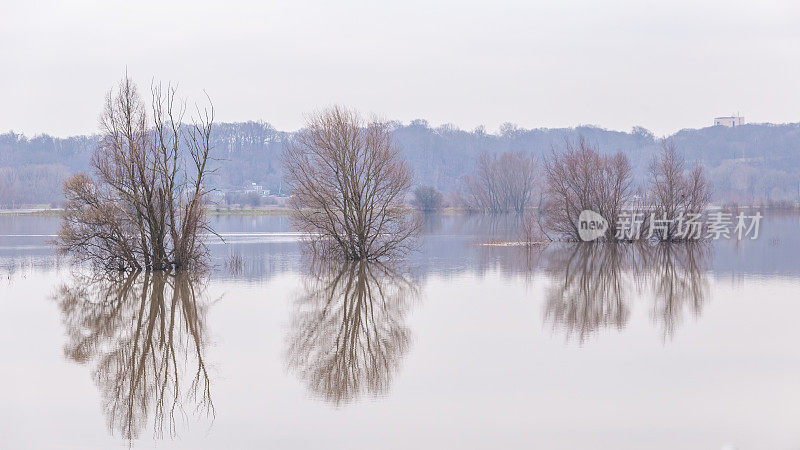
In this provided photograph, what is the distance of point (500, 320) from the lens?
53.5 ft

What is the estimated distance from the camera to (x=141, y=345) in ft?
45.7

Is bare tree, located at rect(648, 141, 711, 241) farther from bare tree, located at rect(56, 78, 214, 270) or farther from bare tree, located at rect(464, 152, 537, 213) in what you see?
bare tree, located at rect(464, 152, 537, 213)

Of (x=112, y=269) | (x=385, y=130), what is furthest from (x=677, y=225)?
(x=112, y=269)

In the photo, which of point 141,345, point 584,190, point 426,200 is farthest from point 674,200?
point 426,200

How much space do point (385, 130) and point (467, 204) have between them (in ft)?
210

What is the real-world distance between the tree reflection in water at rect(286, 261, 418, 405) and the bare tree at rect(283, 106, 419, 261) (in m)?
4.43

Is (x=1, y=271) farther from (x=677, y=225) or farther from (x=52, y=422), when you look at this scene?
(x=677, y=225)

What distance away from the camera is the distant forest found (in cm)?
14662

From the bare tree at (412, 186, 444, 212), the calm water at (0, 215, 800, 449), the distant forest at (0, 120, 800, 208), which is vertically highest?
the distant forest at (0, 120, 800, 208)

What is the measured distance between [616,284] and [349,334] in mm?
9653

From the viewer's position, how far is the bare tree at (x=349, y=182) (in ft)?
92.6

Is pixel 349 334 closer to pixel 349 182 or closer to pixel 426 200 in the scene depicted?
pixel 349 182

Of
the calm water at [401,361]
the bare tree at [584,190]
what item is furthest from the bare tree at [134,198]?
the bare tree at [584,190]

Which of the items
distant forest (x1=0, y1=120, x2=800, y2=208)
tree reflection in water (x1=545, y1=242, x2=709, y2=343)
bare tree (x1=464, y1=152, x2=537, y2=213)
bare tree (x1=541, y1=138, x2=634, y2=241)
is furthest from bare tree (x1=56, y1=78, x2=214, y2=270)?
distant forest (x1=0, y1=120, x2=800, y2=208)
